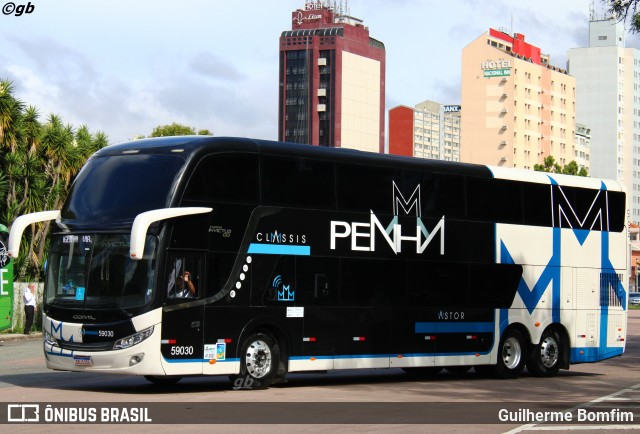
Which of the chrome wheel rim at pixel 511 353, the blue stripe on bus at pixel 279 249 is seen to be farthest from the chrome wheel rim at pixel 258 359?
the chrome wheel rim at pixel 511 353

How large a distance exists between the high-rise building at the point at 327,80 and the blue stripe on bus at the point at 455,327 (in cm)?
15943

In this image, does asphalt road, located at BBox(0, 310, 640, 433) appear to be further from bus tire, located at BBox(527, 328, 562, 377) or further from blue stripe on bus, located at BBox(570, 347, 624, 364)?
blue stripe on bus, located at BBox(570, 347, 624, 364)

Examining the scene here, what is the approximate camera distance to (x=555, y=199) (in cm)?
2505

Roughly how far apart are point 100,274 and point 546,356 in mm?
Answer: 10905

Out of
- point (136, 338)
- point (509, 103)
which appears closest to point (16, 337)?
point (136, 338)

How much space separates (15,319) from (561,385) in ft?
78.1

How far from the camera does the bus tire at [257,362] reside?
765 inches

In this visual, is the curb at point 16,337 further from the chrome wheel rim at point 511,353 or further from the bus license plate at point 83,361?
the bus license plate at point 83,361

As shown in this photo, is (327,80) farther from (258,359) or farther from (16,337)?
(258,359)

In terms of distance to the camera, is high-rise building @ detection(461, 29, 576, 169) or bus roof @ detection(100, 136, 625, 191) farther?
high-rise building @ detection(461, 29, 576, 169)

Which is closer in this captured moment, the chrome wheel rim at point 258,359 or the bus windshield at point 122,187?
the bus windshield at point 122,187

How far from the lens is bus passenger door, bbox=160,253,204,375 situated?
60.1ft

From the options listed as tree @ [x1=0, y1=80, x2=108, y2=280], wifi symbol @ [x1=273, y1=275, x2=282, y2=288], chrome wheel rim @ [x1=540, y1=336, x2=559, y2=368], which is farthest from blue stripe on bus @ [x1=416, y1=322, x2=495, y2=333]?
tree @ [x1=0, y1=80, x2=108, y2=280]

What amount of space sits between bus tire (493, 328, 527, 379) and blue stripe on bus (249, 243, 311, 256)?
5.79m
